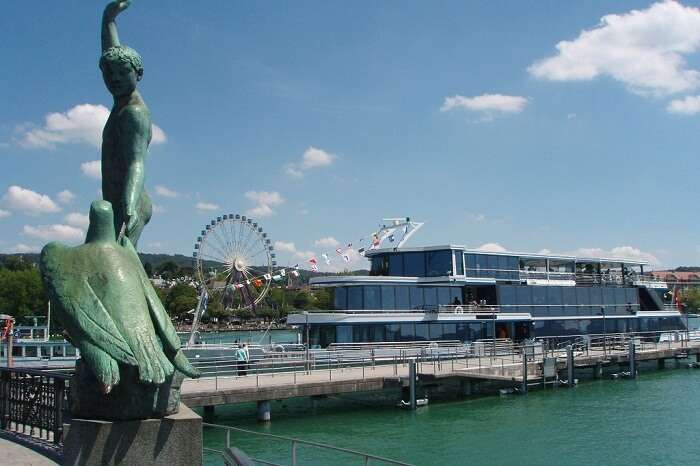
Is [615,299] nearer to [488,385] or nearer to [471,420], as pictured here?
[488,385]

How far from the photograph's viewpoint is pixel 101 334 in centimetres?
631

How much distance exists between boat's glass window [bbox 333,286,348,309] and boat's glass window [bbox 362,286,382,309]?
0.96 metres

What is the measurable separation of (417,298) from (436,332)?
1.94 m

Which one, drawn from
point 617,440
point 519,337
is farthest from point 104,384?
point 519,337

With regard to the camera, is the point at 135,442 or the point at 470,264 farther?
the point at 470,264

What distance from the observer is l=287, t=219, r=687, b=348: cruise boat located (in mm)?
32688

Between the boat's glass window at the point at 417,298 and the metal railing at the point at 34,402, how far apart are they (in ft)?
82.4

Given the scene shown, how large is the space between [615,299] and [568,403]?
17.6 metres

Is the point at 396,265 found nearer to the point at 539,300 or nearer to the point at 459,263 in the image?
the point at 459,263

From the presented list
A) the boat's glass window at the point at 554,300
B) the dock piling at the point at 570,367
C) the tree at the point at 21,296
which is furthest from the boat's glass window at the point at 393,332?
the tree at the point at 21,296

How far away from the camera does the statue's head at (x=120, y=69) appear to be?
839 centimetres

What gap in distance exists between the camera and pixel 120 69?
8453mm

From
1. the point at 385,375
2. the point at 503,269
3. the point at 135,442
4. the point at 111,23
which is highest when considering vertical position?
the point at 111,23

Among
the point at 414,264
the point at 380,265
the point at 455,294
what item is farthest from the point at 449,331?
the point at 380,265
